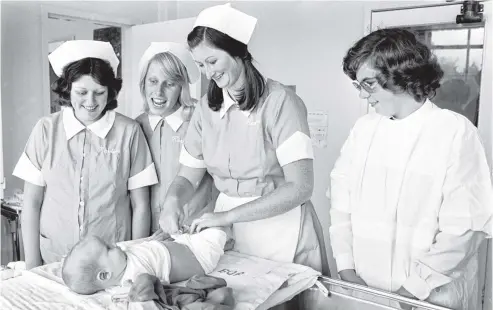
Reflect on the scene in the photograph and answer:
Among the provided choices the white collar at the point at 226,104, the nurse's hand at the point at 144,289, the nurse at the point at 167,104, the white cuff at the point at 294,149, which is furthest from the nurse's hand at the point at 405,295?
the nurse at the point at 167,104

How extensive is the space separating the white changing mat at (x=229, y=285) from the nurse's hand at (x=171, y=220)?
0.19 metres

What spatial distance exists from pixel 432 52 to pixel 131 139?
104cm

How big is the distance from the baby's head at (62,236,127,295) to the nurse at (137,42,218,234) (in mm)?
651

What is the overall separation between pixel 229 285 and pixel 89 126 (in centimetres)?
87

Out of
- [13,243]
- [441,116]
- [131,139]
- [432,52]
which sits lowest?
[13,243]

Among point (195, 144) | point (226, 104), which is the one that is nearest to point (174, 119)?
point (195, 144)

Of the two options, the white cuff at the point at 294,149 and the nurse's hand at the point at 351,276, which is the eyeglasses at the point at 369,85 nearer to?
the white cuff at the point at 294,149

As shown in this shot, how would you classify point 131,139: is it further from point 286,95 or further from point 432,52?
point 432,52

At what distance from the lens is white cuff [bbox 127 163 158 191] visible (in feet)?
5.80

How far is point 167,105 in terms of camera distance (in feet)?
5.83

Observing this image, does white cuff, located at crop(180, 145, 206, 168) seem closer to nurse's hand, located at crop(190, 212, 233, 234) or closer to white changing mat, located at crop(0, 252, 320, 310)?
nurse's hand, located at crop(190, 212, 233, 234)

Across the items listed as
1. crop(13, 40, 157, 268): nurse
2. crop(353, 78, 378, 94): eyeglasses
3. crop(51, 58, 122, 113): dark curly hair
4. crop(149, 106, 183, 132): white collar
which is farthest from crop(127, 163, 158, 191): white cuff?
crop(353, 78, 378, 94): eyeglasses

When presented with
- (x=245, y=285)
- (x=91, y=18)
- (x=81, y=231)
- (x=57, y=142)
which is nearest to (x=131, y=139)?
(x=57, y=142)

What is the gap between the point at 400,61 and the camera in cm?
118
